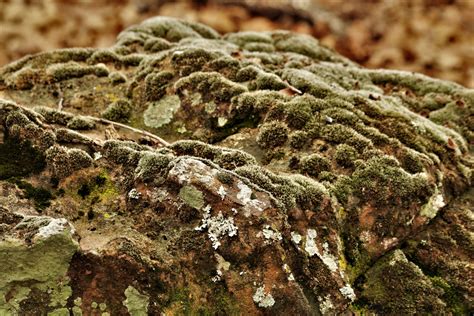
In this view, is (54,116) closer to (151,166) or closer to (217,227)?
(151,166)

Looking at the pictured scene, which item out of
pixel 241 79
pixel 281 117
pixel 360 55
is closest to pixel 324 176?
pixel 281 117

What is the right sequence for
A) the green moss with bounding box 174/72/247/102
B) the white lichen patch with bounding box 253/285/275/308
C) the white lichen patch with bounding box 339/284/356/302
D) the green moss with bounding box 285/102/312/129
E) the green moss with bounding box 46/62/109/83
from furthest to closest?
1. the green moss with bounding box 46/62/109/83
2. the green moss with bounding box 174/72/247/102
3. the green moss with bounding box 285/102/312/129
4. the white lichen patch with bounding box 339/284/356/302
5. the white lichen patch with bounding box 253/285/275/308

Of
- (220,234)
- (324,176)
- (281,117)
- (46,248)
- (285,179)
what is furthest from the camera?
(281,117)

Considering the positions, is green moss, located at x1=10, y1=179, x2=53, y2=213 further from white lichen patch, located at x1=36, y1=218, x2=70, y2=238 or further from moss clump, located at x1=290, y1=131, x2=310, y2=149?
moss clump, located at x1=290, y1=131, x2=310, y2=149

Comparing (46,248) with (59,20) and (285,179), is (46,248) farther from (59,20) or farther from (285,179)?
(59,20)

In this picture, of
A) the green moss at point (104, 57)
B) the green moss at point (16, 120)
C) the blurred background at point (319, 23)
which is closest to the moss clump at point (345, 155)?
the green moss at point (16, 120)

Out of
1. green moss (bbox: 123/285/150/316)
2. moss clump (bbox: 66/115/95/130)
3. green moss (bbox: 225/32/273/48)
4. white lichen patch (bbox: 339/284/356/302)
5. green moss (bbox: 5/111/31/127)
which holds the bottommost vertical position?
green moss (bbox: 225/32/273/48)

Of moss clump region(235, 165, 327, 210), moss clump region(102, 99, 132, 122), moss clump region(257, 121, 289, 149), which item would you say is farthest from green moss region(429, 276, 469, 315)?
moss clump region(102, 99, 132, 122)
